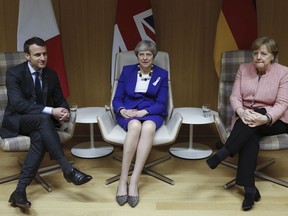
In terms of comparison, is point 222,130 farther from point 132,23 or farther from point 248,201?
point 132,23

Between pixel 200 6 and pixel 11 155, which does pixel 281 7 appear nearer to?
pixel 200 6

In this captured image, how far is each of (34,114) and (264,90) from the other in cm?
165

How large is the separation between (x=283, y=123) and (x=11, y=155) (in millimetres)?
2340

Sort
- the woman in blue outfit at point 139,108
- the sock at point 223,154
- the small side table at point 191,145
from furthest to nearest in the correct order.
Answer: the small side table at point 191,145 < the woman in blue outfit at point 139,108 < the sock at point 223,154

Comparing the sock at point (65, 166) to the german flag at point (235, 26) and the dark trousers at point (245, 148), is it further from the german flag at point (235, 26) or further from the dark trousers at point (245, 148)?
the german flag at point (235, 26)

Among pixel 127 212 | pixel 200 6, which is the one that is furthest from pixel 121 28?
pixel 127 212

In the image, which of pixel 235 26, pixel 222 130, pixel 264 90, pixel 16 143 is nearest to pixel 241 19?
pixel 235 26

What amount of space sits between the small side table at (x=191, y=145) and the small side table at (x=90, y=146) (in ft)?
2.12

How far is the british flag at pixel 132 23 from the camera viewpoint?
10.8 ft

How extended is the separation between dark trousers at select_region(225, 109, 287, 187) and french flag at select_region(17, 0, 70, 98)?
1.79 meters

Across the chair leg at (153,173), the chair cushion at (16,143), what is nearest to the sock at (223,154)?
the chair leg at (153,173)

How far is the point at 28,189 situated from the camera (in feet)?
8.79

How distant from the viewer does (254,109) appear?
2.62 m

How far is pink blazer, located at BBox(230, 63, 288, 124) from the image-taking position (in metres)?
2.55
